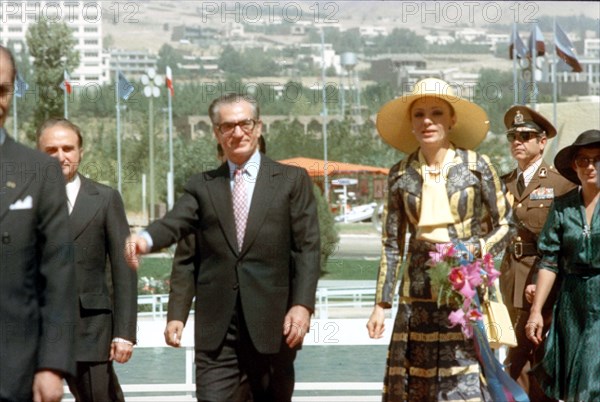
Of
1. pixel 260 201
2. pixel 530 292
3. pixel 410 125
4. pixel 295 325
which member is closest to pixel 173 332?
pixel 295 325

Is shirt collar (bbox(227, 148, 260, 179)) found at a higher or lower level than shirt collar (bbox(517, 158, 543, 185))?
higher

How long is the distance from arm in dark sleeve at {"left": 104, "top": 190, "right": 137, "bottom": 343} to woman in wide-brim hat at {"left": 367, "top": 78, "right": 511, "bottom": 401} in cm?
109

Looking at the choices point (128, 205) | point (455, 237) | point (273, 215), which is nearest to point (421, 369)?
point (455, 237)

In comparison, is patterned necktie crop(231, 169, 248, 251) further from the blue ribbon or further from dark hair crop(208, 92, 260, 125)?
the blue ribbon

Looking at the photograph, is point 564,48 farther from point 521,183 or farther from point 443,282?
point 443,282

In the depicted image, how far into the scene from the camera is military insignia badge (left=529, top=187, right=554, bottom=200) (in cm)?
866

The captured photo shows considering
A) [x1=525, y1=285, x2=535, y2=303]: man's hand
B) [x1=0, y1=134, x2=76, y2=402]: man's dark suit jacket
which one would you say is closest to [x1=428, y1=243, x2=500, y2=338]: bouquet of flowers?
[x1=525, y1=285, x2=535, y2=303]: man's hand

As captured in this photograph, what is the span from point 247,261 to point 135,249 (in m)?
0.52

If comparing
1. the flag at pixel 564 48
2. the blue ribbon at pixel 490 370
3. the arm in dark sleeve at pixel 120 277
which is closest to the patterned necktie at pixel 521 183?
the blue ribbon at pixel 490 370

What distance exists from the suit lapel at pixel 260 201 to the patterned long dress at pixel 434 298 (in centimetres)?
81

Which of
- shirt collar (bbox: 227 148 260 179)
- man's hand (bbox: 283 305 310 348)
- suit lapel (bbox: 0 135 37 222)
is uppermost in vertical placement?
suit lapel (bbox: 0 135 37 222)

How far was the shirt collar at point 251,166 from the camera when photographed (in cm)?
668

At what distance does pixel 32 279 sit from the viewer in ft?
15.5

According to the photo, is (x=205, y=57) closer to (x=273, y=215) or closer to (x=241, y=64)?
(x=241, y=64)
